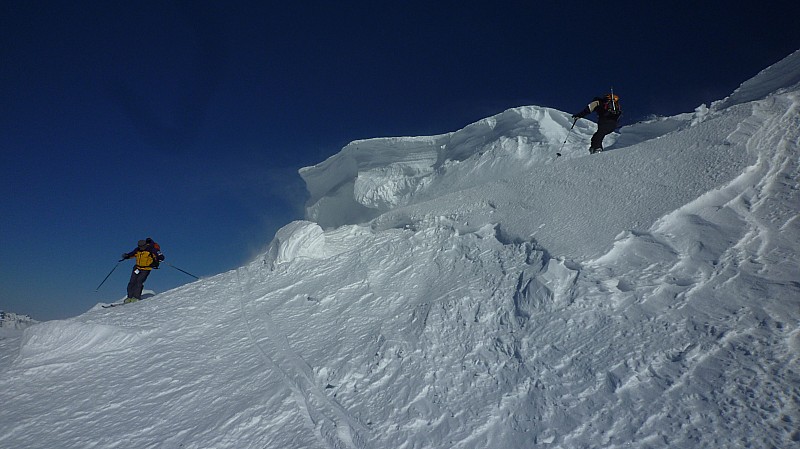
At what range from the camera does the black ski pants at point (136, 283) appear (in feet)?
32.7

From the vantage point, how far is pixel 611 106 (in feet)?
28.8

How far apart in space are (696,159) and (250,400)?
7.21 meters

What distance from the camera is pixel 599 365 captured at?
132 inches

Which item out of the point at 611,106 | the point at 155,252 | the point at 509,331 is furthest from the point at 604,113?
the point at 155,252

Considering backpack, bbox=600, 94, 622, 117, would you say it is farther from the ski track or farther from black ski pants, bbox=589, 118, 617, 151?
the ski track

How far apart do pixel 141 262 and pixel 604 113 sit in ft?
41.9

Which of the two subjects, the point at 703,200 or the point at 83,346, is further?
the point at 83,346

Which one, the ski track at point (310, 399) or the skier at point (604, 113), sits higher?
the skier at point (604, 113)

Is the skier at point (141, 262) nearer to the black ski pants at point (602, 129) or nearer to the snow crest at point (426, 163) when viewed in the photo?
the snow crest at point (426, 163)

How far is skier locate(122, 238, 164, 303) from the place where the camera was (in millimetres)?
10000

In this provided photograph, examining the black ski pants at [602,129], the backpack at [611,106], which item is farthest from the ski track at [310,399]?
the backpack at [611,106]

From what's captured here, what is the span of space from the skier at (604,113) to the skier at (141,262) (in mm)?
12098

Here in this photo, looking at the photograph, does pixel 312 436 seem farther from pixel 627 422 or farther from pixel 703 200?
pixel 703 200

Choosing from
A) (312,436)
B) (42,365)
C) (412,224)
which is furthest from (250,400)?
(412,224)
